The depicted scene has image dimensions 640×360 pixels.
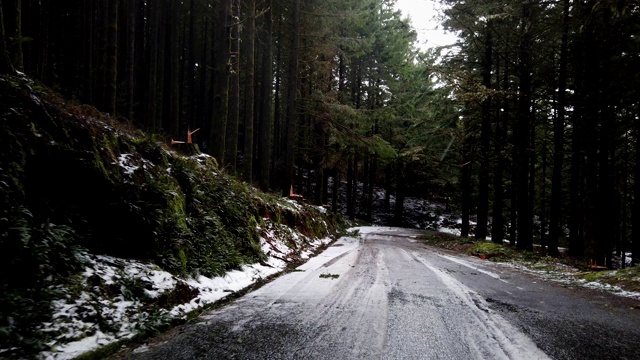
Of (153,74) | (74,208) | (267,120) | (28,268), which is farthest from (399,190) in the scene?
A: (28,268)

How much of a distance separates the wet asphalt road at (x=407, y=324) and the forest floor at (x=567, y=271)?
3.14ft

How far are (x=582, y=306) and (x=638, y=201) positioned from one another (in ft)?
35.3

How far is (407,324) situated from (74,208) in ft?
12.7

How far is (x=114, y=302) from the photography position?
3.29m

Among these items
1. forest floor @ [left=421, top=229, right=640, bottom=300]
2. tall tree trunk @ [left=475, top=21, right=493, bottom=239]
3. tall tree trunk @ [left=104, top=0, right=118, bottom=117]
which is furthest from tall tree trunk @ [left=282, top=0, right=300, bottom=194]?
tall tree trunk @ [left=475, top=21, right=493, bottom=239]

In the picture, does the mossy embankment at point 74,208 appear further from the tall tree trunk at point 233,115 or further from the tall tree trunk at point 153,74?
the tall tree trunk at point 153,74

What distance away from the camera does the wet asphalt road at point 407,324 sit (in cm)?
286

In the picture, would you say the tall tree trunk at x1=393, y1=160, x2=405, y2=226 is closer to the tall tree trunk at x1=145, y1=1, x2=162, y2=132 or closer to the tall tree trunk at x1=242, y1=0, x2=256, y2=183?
the tall tree trunk at x1=242, y1=0, x2=256, y2=183

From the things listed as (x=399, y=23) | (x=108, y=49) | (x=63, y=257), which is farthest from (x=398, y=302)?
(x=399, y=23)

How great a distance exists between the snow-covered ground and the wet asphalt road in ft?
0.95

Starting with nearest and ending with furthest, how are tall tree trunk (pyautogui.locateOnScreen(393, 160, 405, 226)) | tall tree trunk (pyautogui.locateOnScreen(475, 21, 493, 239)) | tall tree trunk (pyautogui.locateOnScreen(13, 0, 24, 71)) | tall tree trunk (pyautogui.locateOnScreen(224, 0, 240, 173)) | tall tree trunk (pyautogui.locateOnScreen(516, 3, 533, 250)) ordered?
tall tree trunk (pyautogui.locateOnScreen(13, 0, 24, 71)) → tall tree trunk (pyautogui.locateOnScreen(224, 0, 240, 173)) → tall tree trunk (pyautogui.locateOnScreen(516, 3, 533, 250)) → tall tree trunk (pyautogui.locateOnScreen(475, 21, 493, 239)) → tall tree trunk (pyautogui.locateOnScreen(393, 160, 405, 226))

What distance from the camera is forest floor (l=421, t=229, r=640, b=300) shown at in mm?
6070

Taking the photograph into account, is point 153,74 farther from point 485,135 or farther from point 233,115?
point 485,135

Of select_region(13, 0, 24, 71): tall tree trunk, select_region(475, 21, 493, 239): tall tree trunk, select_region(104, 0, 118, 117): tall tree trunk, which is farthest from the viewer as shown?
select_region(475, 21, 493, 239): tall tree trunk
